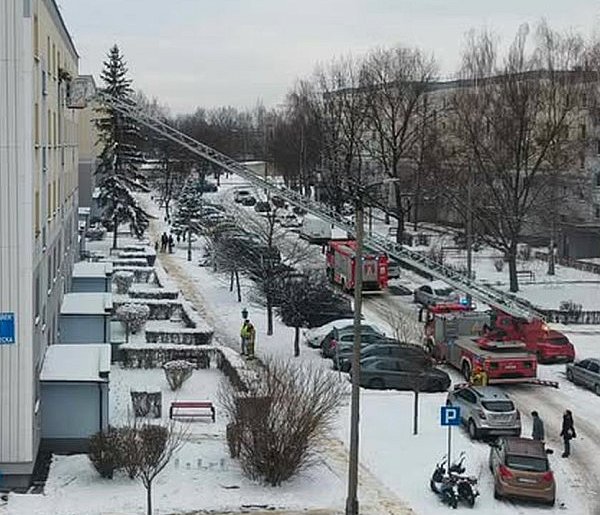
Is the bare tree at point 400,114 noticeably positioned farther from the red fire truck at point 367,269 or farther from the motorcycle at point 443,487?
the motorcycle at point 443,487

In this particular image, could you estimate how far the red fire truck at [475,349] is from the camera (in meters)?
27.9

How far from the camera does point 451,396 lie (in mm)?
24781

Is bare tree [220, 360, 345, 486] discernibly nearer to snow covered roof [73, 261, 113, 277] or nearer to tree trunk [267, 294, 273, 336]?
tree trunk [267, 294, 273, 336]

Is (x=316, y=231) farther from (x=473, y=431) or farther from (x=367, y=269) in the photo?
(x=473, y=431)

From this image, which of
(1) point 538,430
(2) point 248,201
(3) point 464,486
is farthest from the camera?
(2) point 248,201

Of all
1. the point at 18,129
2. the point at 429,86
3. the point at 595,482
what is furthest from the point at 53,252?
the point at 429,86

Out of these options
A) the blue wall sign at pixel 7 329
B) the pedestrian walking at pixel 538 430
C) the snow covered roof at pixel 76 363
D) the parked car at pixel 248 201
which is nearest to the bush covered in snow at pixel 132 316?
the snow covered roof at pixel 76 363

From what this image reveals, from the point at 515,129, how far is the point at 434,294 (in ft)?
37.6

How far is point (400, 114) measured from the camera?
67.4 m

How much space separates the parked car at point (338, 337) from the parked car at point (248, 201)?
56.2 meters

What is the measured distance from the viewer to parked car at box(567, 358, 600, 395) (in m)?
28.0

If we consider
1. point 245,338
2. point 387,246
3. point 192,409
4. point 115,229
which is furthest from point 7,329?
point 115,229

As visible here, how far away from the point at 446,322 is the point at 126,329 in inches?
396

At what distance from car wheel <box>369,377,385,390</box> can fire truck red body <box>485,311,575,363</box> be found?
185 inches
